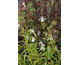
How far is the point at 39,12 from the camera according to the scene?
1206 millimetres

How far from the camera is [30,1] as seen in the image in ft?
4.19

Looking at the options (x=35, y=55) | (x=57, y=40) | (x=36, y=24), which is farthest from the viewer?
(x=36, y=24)
